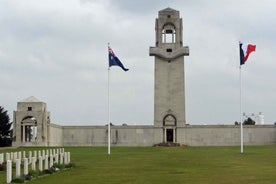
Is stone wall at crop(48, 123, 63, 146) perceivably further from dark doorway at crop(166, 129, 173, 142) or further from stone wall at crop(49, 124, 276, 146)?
dark doorway at crop(166, 129, 173, 142)

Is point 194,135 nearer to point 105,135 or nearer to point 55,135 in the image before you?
point 105,135

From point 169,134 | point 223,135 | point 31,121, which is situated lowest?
point 223,135

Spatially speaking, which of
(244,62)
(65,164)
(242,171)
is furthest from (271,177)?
(244,62)

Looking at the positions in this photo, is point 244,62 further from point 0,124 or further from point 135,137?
point 0,124

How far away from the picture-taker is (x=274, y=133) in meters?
84.2

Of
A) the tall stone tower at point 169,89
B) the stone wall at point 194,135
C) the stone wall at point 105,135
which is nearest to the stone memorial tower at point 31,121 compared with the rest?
the stone wall at point 194,135

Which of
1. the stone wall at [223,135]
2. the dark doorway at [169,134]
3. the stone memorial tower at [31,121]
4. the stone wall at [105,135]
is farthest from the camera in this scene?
the stone wall at [105,135]

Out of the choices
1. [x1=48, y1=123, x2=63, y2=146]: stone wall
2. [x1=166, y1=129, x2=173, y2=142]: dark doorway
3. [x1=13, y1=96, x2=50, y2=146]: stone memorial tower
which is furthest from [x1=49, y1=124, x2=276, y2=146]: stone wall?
[x1=13, y1=96, x2=50, y2=146]: stone memorial tower

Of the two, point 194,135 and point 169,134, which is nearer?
point 169,134

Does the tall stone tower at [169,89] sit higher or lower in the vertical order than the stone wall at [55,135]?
higher

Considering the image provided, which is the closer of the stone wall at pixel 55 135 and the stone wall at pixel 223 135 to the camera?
the stone wall at pixel 55 135

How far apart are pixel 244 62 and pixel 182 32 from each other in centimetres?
3318

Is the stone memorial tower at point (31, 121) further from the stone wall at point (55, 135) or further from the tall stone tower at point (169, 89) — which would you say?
the tall stone tower at point (169, 89)

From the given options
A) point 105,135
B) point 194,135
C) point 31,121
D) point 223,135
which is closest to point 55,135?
point 31,121
